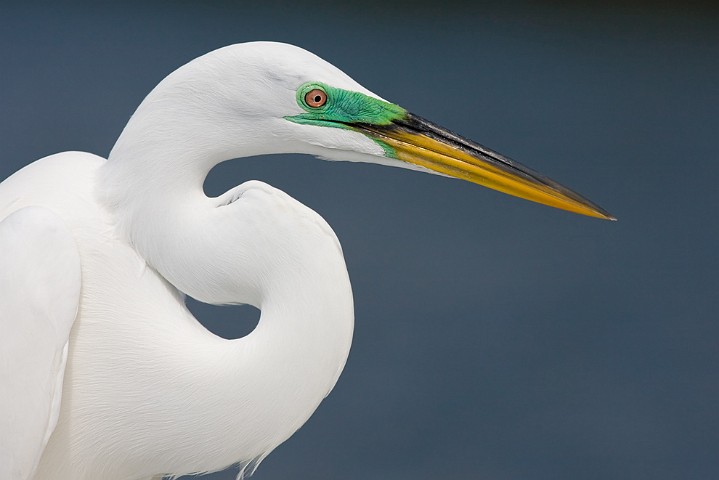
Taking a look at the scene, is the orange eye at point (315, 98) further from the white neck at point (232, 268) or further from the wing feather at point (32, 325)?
the wing feather at point (32, 325)

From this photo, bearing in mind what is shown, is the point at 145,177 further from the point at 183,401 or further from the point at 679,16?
the point at 679,16

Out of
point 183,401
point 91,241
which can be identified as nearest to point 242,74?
point 91,241

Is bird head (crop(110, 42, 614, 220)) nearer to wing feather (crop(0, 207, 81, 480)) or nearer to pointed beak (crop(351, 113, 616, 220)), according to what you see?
pointed beak (crop(351, 113, 616, 220))

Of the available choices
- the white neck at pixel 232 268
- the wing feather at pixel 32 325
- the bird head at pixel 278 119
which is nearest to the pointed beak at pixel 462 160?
the bird head at pixel 278 119

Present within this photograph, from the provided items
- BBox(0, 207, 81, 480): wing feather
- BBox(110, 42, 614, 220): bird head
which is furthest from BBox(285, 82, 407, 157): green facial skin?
BBox(0, 207, 81, 480): wing feather

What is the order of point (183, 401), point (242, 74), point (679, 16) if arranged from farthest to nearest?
point (679, 16) → point (183, 401) → point (242, 74)

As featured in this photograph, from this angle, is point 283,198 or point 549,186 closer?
point 283,198

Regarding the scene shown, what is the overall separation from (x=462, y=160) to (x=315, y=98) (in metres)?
0.21

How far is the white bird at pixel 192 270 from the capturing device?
4.38 ft

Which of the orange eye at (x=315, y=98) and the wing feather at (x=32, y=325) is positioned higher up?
the orange eye at (x=315, y=98)

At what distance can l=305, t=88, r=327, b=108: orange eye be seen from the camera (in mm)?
1307

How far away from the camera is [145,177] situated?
136 centimetres

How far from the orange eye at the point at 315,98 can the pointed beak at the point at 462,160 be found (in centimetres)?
5

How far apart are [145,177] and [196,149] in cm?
7
